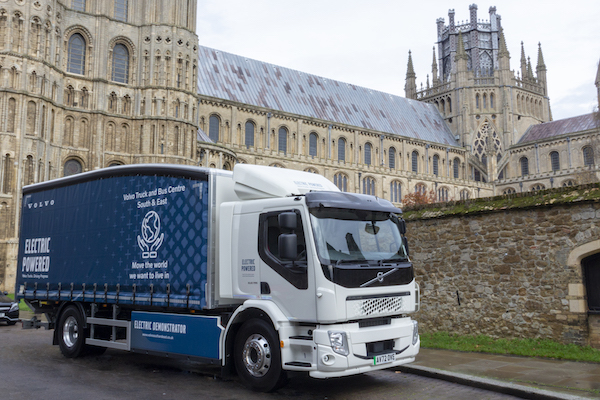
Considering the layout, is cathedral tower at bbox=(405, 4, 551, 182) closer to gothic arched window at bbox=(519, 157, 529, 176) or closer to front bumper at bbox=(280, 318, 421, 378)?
gothic arched window at bbox=(519, 157, 529, 176)

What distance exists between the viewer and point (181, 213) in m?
8.69

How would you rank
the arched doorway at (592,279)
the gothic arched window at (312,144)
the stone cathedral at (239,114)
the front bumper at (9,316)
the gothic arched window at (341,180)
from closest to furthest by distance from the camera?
the arched doorway at (592,279), the front bumper at (9,316), the stone cathedral at (239,114), the gothic arched window at (312,144), the gothic arched window at (341,180)

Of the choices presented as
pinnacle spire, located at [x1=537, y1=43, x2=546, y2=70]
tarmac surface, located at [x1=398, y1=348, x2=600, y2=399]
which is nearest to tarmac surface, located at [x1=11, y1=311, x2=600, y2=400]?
tarmac surface, located at [x1=398, y1=348, x2=600, y2=399]

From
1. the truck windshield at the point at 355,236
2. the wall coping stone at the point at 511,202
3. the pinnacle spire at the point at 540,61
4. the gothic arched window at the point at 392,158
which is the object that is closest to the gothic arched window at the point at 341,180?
the gothic arched window at the point at 392,158

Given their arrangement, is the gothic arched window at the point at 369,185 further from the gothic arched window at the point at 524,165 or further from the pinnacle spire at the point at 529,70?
the pinnacle spire at the point at 529,70

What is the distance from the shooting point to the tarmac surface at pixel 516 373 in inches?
288

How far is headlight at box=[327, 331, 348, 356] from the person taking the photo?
7.05m

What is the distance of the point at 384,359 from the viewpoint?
754 centimetres

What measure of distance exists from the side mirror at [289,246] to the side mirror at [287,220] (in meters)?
0.13

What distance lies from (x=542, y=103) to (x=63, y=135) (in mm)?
68003

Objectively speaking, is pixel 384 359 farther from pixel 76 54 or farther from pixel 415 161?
pixel 415 161

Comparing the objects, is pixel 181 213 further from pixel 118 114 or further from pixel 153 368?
pixel 118 114

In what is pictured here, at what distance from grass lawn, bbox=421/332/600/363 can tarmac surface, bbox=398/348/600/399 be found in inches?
10.6

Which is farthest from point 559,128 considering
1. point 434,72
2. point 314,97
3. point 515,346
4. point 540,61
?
point 515,346
